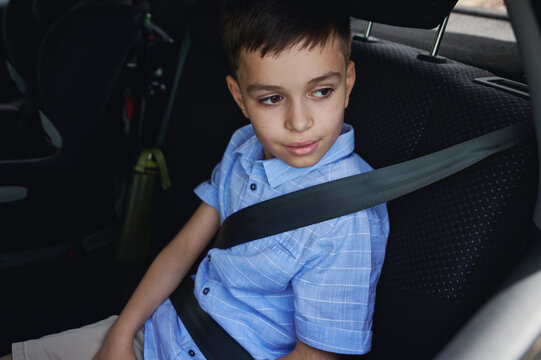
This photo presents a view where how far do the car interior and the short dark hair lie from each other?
99mm

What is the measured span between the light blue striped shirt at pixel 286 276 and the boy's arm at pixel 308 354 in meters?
0.03

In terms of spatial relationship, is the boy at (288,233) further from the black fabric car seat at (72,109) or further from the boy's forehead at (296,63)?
the black fabric car seat at (72,109)

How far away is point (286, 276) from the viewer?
33.6 inches

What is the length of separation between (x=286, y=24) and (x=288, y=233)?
1.30 ft

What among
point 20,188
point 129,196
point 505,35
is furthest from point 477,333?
point 20,188

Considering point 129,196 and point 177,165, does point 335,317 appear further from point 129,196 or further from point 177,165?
point 129,196

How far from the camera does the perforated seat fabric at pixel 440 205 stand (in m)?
0.75

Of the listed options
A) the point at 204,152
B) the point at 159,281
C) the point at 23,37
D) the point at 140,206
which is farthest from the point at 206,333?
the point at 23,37

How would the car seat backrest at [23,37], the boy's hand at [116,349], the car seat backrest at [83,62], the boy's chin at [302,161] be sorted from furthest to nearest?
1. the car seat backrest at [23,37]
2. the car seat backrest at [83,62]
3. the boy's hand at [116,349]
4. the boy's chin at [302,161]

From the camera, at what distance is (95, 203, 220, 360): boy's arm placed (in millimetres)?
1012

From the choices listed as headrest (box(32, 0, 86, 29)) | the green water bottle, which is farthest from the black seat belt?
headrest (box(32, 0, 86, 29))

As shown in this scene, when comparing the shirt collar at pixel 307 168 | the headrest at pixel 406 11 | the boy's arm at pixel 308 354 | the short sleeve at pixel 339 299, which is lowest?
the boy's arm at pixel 308 354

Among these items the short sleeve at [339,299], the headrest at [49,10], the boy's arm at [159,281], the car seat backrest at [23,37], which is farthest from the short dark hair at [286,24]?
the car seat backrest at [23,37]

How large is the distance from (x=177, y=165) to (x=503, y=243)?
3.57ft
